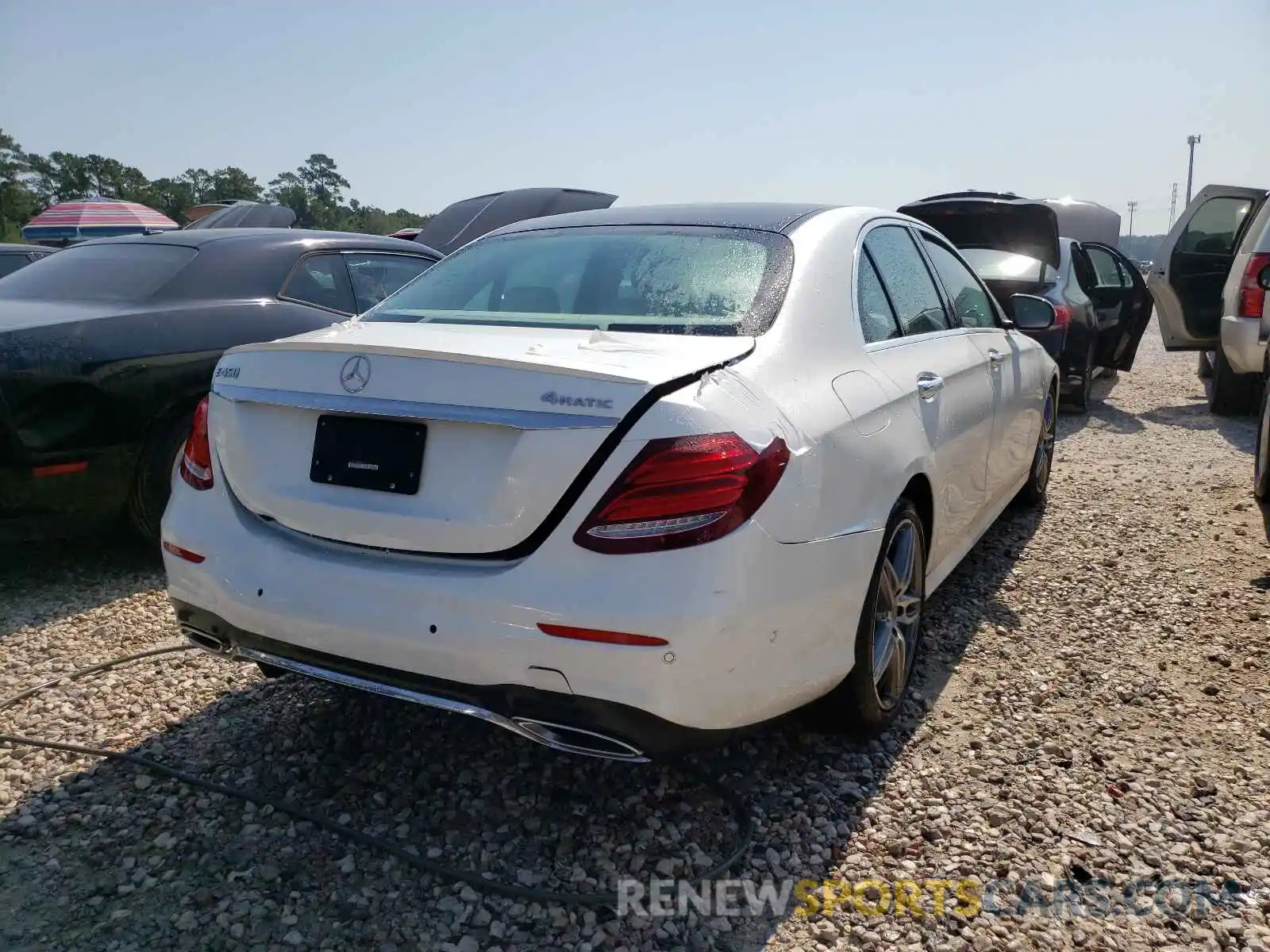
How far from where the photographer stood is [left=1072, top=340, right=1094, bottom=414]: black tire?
28.5ft

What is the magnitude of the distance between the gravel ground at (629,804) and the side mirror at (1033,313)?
1.42 m

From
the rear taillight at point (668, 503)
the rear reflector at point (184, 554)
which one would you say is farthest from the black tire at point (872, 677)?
the rear reflector at point (184, 554)

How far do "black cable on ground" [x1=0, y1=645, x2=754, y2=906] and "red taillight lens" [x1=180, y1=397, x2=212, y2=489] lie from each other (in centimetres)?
80

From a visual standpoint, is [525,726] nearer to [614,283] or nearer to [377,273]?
[614,283]

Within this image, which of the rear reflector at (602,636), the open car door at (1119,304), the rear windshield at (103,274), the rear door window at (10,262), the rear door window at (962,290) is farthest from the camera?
the open car door at (1119,304)

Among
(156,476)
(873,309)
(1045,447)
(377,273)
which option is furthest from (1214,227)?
(156,476)

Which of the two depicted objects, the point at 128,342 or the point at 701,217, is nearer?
the point at 701,217

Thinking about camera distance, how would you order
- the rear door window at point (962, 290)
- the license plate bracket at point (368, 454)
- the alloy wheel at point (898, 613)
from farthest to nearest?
the rear door window at point (962, 290) < the alloy wheel at point (898, 613) < the license plate bracket at point (368, 454)

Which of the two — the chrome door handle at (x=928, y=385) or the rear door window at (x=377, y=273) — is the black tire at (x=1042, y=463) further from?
the rear door window at (x=377, y=273)

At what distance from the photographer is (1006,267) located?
805 cm

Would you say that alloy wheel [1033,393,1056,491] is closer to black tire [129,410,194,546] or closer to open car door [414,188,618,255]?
black tire [129,410,194,546]

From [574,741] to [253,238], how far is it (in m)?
3.88

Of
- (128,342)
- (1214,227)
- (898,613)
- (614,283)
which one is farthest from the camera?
(1214,227)

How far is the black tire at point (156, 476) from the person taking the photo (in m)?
4.19
